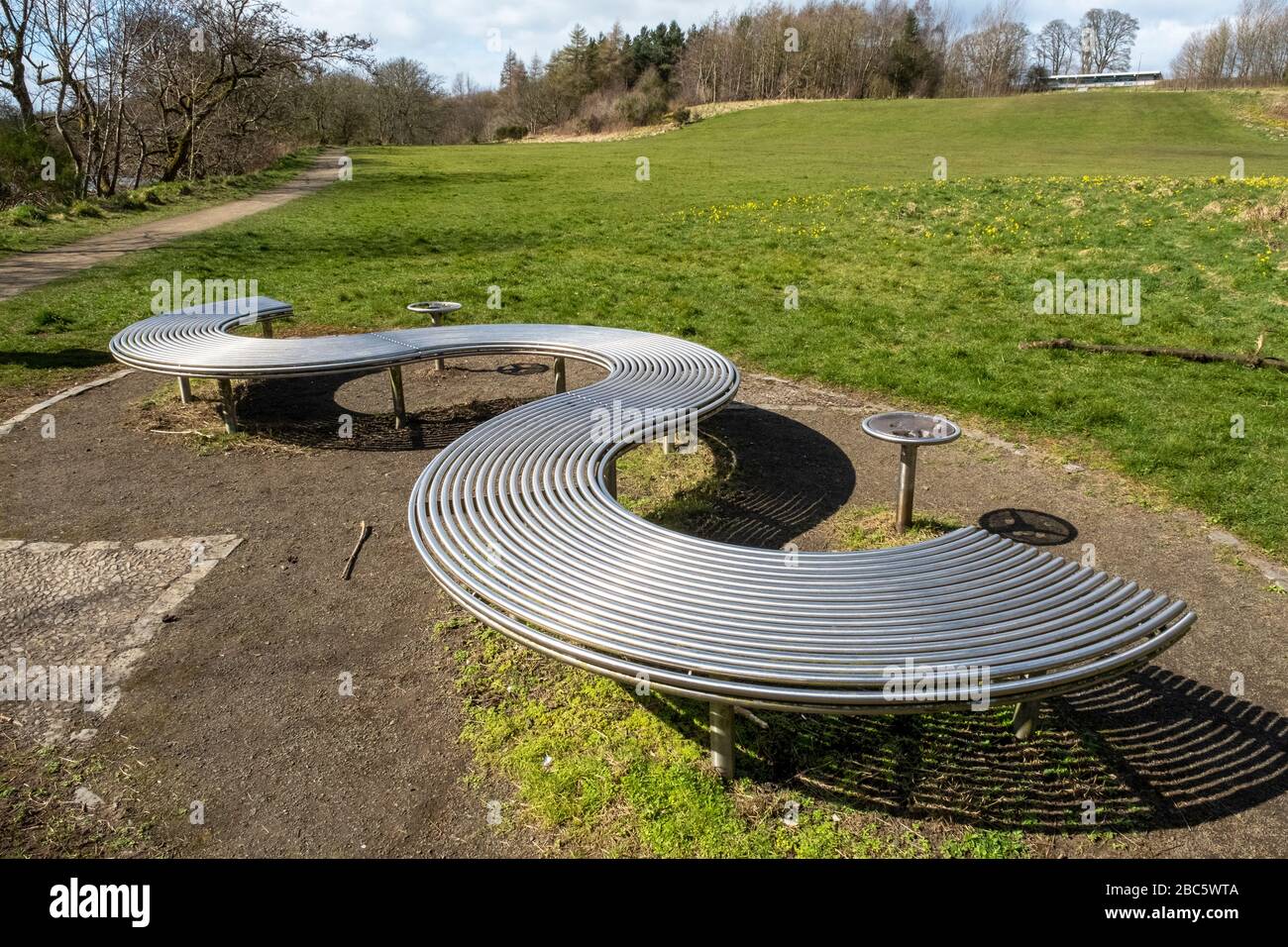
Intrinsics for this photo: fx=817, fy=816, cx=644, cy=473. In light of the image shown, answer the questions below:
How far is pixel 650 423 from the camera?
4812 mm

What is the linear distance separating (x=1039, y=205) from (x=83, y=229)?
17333 millimetres

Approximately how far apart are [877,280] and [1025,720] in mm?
9003

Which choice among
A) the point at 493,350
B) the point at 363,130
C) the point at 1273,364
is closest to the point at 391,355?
the point at 493,350

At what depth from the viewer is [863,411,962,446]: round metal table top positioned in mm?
4738

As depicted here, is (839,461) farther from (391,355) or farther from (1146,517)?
(391,355)

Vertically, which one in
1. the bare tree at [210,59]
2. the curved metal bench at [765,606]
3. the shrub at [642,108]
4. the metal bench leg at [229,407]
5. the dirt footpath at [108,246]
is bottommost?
the curved metal bench at [765,606]

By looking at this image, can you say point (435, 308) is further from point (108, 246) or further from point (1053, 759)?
point (108, 246)

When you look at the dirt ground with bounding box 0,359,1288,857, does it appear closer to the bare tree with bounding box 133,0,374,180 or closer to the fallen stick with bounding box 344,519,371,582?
the fallen stick with bounding box 344,519,371,582

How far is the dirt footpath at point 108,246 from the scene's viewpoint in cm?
1138

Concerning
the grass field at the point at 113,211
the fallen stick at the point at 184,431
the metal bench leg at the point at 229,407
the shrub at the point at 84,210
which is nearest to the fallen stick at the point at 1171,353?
the metal bench leg at the point at 229,407

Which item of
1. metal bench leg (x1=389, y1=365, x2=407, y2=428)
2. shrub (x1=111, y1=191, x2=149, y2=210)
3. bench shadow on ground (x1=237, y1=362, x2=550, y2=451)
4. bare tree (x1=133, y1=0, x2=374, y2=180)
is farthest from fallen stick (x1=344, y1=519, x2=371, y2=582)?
bare tree (x1=133, y1=0, x2=374, y2=180)

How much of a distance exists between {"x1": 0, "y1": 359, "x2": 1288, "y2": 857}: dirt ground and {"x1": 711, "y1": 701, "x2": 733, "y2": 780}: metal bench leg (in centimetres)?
71

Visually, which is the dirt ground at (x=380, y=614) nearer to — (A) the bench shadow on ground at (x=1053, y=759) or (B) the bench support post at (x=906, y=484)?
(A) the bench shadow on ground at (x=1053, y=759)

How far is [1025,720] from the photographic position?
3.10m
